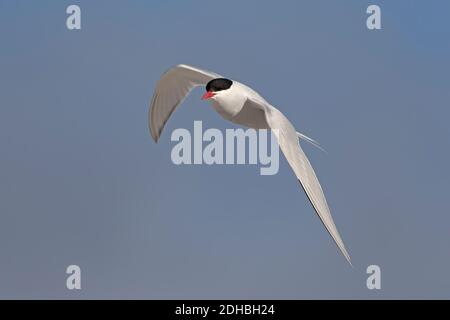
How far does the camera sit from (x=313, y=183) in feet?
13.8

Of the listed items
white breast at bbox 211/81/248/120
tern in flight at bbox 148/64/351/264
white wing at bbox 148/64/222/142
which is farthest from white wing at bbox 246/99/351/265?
white wing at bbox 148/64/222/142

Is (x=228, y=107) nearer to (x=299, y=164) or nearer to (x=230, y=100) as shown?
(x=230, y=100)

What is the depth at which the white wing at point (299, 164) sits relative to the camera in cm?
372

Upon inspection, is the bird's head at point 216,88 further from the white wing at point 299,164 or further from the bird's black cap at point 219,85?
the white wing at point 299,164

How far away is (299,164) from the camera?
4.37 m

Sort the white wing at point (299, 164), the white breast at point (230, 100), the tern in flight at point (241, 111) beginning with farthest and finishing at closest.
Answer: the white breast at point (230, 100) → the tern in flight at point (241, 111) → the white wing at point (299, 164)

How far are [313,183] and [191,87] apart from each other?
9.61 feet

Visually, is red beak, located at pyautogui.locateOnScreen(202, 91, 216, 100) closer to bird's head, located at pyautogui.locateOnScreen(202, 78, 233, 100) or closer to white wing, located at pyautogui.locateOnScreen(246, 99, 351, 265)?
bird's head, located at pyautogui.locateOnScreen(202, 78, 233, 100)

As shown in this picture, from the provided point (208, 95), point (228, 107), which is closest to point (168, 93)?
point (208, 95)

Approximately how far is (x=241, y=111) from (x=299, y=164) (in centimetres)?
129

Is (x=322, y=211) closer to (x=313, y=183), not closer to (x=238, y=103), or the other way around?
(x=313, y=183)

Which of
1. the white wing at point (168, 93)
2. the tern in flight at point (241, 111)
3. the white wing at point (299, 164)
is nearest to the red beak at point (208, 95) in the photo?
the tern in flight at point (241, 111)

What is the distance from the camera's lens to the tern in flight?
13.4ft

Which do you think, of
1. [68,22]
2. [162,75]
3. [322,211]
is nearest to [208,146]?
[162,75]
